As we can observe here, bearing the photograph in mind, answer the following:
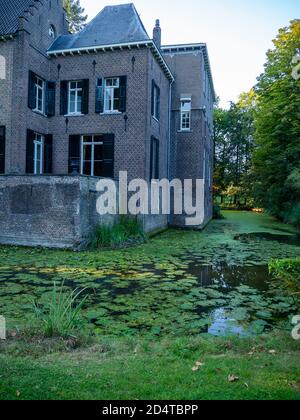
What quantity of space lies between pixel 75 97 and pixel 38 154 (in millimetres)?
3351

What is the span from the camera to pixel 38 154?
669 inches

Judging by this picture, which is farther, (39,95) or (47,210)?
(39,95)

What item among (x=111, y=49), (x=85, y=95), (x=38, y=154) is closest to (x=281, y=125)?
(x=111, y=49)

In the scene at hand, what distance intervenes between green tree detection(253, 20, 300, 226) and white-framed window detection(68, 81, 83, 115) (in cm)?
1293

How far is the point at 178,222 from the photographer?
2064cm

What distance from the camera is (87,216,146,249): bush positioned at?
1274cm

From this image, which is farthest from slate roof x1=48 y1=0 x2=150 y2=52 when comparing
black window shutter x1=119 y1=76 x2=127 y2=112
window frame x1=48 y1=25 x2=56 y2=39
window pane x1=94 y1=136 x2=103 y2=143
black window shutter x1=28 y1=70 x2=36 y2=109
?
window pane x1=94 y1=136 x2=103 y2=143

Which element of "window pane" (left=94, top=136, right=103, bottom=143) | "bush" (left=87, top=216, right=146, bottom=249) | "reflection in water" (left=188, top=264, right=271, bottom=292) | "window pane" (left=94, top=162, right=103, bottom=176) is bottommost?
"reflection in water" (left=188, top=264, right=271, bottom=292)

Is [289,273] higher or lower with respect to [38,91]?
lower

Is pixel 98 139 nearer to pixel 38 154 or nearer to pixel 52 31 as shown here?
pixel 38 154

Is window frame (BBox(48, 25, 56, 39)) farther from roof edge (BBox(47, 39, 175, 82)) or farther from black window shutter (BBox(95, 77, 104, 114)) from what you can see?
black window shutter (BBox(95, 77, 104, 114))

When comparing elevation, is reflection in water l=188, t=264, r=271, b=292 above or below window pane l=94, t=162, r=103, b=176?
below

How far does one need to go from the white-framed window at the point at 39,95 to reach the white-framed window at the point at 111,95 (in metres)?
3.15
